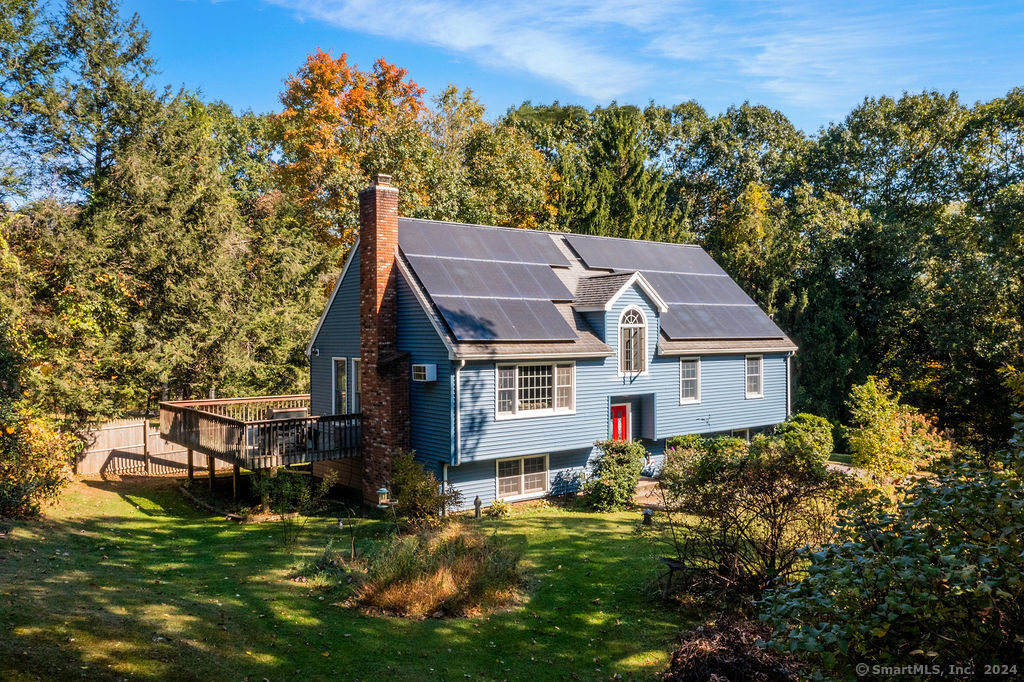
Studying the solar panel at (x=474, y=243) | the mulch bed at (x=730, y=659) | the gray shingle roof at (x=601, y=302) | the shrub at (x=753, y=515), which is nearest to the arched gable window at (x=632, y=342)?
the gray shingle roof at (x=601, y=302)

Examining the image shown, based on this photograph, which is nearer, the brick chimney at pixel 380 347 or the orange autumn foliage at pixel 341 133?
the brick chimney at pixel 380 347

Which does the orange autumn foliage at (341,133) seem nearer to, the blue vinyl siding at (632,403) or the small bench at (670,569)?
the blue vinyl siding at (632,403)

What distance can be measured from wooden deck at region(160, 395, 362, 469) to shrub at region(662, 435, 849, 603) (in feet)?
35.2

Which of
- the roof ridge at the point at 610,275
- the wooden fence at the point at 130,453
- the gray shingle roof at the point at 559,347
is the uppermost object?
the roof ridge at the point at 610,275

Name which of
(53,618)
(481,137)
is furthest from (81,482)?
(481,137)

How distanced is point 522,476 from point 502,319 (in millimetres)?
4736

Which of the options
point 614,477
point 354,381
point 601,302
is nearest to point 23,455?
point 354,381

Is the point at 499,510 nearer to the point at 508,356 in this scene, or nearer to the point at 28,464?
the point at 508,356

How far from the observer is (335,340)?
2145cm

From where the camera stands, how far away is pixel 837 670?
5.01 meters

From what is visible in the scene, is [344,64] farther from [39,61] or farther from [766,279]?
[766,279]

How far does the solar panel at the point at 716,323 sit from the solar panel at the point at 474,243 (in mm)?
4362

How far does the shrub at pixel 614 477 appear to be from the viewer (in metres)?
18.5

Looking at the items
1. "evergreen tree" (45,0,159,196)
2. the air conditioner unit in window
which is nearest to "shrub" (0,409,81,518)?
the air conditioner unit in window
